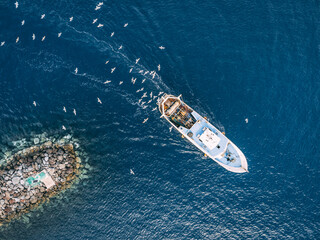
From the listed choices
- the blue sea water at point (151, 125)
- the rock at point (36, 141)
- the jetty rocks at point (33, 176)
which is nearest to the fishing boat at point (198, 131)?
the blue sea water at point (151, 125)

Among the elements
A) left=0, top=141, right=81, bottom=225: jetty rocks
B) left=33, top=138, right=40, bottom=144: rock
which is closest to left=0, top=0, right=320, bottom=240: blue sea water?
left=33, top=138, right=40, bottom=144: rock

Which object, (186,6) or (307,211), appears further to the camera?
(186,6)

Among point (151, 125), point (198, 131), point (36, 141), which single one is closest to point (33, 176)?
point (36, 141)

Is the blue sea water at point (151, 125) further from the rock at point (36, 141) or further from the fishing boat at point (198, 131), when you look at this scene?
the fishing boat at point (198, 131)

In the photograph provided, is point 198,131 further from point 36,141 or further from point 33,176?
point 33,176

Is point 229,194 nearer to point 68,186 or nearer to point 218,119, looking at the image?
point 218,119

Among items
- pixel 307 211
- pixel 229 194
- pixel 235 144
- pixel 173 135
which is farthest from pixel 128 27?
pixel 307 211

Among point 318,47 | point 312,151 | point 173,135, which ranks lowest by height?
point 312,151
